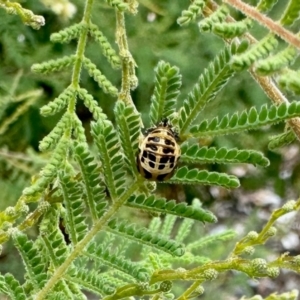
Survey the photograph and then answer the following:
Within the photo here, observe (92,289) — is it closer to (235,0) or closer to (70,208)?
(70,208)

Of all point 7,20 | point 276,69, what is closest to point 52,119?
point 7,20

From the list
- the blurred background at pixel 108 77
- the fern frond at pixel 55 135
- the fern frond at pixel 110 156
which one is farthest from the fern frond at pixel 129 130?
the blurred background at pixel 108 77

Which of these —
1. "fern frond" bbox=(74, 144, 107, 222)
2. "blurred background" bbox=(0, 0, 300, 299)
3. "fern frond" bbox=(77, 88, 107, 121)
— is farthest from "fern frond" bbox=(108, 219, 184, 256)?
"blurred background" bbox=(0, 0, 300, 299)

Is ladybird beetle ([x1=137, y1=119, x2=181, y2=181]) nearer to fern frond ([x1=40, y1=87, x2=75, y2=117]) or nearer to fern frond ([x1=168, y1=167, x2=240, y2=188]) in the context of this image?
fern frond ([x1=168, y1=167, x2=240, y2=188])

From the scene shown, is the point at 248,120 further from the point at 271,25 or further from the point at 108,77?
the point at 108,77

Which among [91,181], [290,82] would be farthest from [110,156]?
[290,82]

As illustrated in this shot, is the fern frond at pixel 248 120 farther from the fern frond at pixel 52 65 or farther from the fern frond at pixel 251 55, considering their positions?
the fern frond at pixel 52 65
